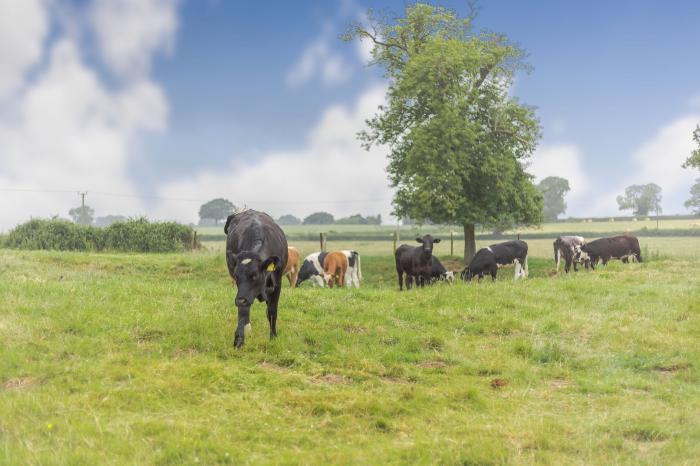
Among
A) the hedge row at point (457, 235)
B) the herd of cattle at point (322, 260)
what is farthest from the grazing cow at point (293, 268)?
the hedge row at point (457, 235)

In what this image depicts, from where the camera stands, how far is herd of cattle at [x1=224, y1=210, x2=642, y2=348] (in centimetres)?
1046

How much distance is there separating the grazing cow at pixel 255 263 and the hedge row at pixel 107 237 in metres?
31.4

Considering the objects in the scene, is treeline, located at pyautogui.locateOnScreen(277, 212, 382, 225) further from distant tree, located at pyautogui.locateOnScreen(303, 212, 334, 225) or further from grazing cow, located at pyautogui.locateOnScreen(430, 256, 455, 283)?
grazing cow, located at pyautogui.locateOnScreen(430, 256, 455, 283)

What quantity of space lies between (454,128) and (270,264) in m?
23.0

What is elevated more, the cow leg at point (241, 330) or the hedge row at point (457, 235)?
the hedge row at point (457, 235)

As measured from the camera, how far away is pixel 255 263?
10289mm

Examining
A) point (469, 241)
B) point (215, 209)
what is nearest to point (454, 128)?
point (469, 241)

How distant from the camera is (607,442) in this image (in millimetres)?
6938

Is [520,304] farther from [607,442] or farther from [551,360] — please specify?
[607,442]

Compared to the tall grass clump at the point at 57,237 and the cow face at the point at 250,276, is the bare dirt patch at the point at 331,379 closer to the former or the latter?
the cow face at the point at 250,276

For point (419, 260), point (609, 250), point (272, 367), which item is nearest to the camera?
point (272, 367)

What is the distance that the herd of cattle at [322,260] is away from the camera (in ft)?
34.3

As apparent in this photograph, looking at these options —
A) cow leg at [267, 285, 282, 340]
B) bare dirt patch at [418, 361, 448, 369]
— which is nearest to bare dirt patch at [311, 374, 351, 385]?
bare dirt patch at [418, 361, 448, 369]

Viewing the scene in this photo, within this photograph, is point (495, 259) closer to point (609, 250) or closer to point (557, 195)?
point (609, 250)
